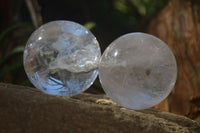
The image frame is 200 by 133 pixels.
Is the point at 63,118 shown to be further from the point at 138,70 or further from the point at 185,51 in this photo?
the point at 185,51

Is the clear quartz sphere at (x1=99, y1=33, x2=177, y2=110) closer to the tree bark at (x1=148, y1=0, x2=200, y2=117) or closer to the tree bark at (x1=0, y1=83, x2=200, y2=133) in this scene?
the tree bark at (x1=0, y1=83, x2=200, y2=133)

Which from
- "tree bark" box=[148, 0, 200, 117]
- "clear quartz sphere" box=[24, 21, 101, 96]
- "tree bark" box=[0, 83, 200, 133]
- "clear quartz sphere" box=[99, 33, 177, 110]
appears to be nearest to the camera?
"tree bark" box=[0, 83, 200, 133]

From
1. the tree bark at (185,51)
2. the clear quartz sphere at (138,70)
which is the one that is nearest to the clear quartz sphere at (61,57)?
the clear quartz sphere at (138,70)

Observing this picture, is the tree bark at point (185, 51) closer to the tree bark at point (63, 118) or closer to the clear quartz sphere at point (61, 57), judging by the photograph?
the tree bark at point (63, 118)

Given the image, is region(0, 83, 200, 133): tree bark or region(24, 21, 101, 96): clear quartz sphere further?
region(24, 21, 101, 96): clear quartz sphere

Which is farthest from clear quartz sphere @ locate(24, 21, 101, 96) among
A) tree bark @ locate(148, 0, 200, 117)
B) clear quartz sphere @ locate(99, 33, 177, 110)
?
tree bark @ locate(148, 0, 200, 117)

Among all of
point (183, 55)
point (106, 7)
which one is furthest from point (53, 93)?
point (106, 7)
